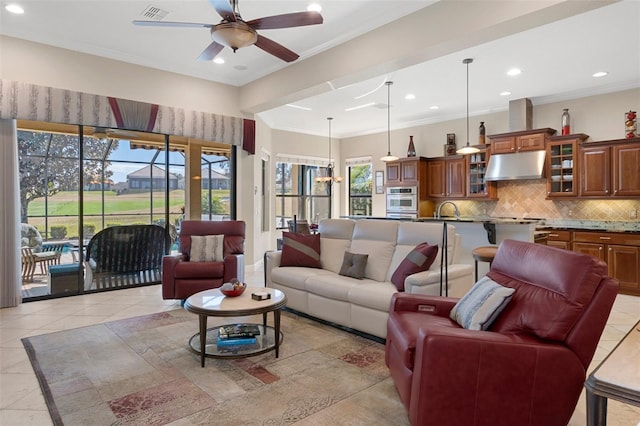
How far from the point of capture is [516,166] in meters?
6.30

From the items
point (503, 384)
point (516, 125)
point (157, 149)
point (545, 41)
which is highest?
point (545, 41)

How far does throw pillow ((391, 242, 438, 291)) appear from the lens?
10.7 ft

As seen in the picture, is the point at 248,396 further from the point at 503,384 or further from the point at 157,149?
the point at 157,149

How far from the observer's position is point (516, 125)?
6547 millimetres

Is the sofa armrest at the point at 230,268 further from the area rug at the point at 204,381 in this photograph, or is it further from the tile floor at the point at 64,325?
the area rug at the point at 204,381

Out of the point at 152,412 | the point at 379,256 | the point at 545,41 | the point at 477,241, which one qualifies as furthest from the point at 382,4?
the point at 152,412

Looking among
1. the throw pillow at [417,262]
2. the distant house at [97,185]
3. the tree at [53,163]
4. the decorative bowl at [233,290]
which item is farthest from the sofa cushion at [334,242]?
the tree at [53,163]

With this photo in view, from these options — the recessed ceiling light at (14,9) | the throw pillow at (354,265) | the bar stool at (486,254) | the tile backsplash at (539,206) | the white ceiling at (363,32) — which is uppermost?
the recessed ceiling light at (14,9)

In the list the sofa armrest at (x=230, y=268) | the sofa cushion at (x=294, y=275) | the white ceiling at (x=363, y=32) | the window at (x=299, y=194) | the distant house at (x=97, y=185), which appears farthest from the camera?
the window at (x=299, y=194)

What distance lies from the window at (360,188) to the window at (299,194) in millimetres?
650

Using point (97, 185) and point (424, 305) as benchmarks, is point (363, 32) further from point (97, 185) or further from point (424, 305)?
point (97, 185)

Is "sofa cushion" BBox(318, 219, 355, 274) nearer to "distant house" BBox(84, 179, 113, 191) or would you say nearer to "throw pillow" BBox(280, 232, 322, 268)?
"throw pillow" BBox(280, 232, 322, 268)

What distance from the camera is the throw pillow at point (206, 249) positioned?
15.3ft

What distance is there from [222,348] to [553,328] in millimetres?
2384
